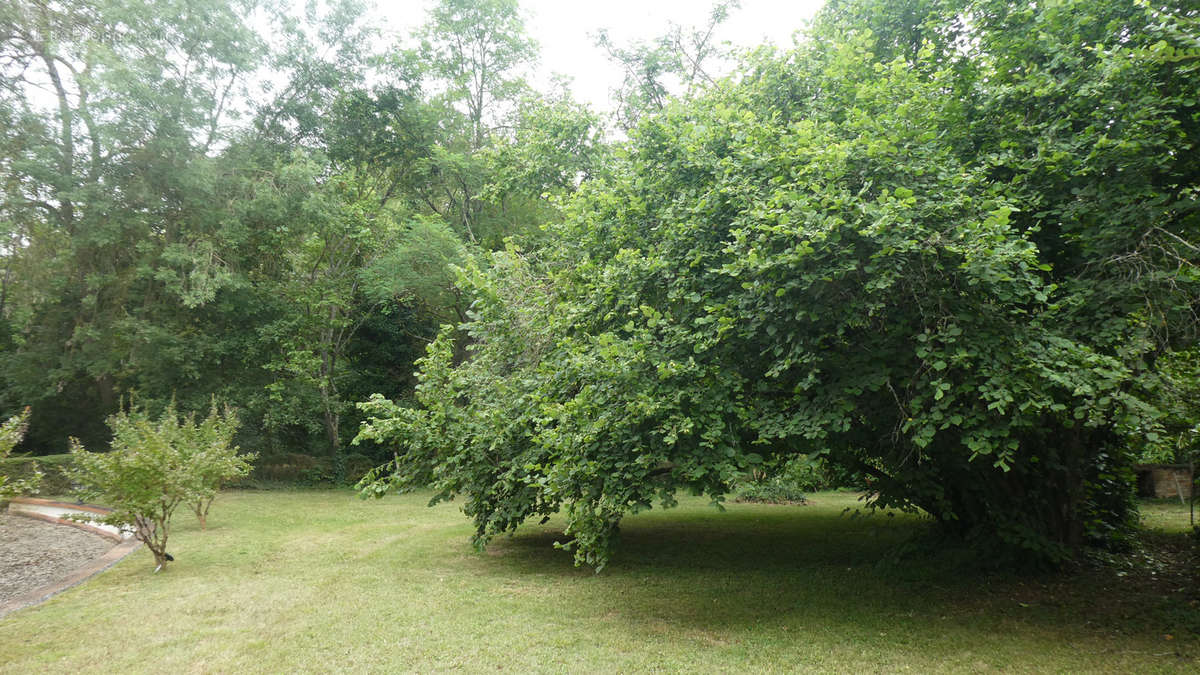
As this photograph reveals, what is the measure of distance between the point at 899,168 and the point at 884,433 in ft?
8.59

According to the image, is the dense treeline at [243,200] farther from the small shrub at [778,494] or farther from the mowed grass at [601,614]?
the small shrub at [778,494]

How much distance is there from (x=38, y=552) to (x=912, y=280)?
12894mm

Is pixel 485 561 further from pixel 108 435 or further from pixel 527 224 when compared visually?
pixel 108 435

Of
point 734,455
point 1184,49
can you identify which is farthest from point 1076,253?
point 734,455

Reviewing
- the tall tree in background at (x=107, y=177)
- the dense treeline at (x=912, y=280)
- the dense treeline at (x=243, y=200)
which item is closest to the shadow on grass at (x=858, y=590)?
the dense treeline at (x=912, y=280)

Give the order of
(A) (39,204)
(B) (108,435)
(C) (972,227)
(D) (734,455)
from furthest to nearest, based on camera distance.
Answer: (B) (108,435) → (A) (39,204) → (D) (734,455) → (C) (972,227)

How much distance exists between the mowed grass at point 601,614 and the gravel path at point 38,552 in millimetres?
829

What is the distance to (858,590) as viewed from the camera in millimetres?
7188

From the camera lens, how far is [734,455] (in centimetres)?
573

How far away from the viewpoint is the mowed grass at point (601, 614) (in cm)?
516

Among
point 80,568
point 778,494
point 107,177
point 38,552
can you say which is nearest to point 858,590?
point 778,494

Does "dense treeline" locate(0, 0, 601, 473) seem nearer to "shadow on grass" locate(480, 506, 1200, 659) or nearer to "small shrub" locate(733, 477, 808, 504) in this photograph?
"shadow on grass" locate(480, 506, 1200, 659)

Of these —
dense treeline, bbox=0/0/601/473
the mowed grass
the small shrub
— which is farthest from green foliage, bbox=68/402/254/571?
the small shrub

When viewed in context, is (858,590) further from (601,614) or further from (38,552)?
(38,552)
